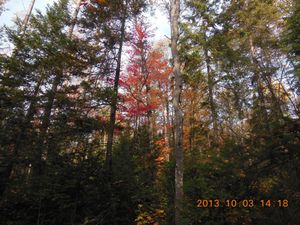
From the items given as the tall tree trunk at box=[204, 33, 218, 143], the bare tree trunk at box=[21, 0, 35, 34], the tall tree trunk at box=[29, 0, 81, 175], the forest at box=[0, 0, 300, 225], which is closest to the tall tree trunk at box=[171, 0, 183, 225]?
the forest at box=[0, 0, 300, 225]

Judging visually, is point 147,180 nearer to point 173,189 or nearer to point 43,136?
point 173,189

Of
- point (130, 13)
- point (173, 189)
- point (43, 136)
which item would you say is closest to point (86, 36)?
point (130, 13)

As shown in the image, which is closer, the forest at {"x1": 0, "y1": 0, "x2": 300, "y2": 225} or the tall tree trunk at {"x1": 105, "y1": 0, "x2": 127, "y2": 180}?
the forest at {"x1": 0, "y1": 0, "x2": 300, "y2": 225}

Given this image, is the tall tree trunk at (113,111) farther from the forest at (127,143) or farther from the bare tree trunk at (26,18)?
the bare tree trunk at (26,18)

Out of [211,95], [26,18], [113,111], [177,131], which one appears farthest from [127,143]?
[26,18]

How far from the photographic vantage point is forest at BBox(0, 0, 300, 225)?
6.44 meters

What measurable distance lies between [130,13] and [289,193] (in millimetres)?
10905

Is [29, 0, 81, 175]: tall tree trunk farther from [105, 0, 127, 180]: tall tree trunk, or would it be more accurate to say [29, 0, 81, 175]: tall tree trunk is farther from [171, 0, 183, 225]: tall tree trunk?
[171, 0, 183, 225]: tall tree trunk

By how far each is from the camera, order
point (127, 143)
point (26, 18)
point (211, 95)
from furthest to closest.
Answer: point (26, 18) → point (211, 95) → point (127, 143)

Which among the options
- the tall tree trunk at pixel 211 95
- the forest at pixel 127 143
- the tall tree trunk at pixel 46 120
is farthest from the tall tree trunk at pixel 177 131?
the tall tree trunk at pixel 46 120

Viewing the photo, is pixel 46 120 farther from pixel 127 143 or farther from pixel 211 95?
pixel 211 95

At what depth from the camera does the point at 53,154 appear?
26.2ft

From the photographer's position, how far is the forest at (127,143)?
644 cm

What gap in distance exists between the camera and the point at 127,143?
973cm
